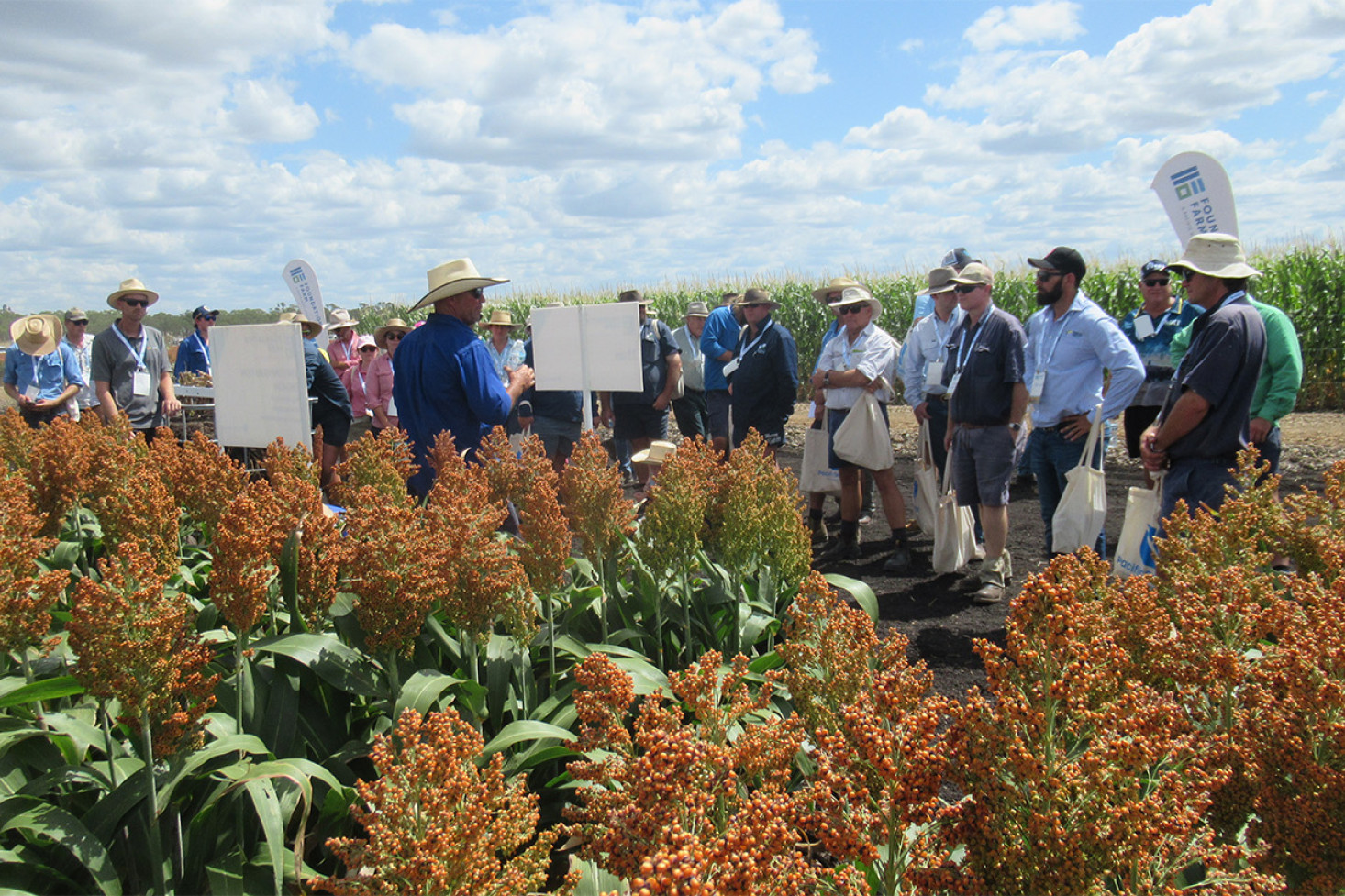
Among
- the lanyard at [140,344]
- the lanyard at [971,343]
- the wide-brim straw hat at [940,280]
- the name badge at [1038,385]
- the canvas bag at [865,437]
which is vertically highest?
the wide-brim straw hat at [940,280]

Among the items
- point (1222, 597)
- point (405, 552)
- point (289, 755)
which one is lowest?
point (289, 755)

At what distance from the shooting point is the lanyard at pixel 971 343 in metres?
6.15

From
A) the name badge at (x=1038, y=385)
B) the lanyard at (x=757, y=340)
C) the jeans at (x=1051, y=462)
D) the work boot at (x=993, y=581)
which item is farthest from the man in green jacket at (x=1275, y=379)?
the lanyard at (x=757, y=340)

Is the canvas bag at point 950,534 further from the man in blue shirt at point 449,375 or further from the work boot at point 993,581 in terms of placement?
the man in blue shirt at point 449,375

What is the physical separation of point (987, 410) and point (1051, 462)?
69 cm

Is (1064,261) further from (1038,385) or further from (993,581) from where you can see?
(993,581)

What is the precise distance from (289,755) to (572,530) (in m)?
1.32

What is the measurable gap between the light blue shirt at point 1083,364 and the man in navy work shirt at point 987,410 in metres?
0.20

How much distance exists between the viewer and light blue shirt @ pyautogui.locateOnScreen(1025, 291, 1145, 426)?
5.94 meters

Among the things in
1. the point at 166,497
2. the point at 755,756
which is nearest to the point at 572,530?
the point at 166,497

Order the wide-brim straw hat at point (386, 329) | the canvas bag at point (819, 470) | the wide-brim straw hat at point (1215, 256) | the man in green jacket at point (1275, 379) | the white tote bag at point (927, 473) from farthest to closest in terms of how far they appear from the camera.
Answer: the wide-brim straw hat at point (386, 329)
the canvas bag at point (819, 470)
the white tote bag at point (927, 473)
the man in green jacket at point (1275, 379)
the wide-brim straw hat at point (1215, 256)

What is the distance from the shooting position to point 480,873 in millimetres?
1225

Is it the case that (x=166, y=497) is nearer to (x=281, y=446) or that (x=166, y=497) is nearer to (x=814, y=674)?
(x=281, y=446)

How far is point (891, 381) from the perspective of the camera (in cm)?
812
